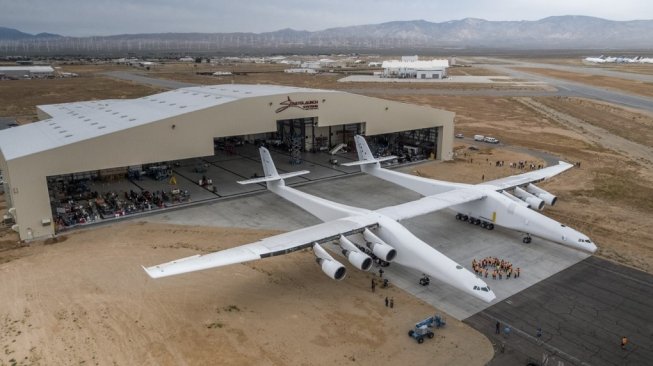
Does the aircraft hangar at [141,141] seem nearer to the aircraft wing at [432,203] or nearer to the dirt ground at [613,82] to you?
the aircraft wing at [432,203]

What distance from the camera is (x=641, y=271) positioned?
98.6 feet

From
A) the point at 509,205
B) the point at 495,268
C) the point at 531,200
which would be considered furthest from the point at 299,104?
the point at 495,268

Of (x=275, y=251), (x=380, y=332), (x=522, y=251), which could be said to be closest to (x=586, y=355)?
(x=380, y=332)

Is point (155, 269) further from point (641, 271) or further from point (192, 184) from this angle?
point (641, 271)

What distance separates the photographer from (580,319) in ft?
80.5

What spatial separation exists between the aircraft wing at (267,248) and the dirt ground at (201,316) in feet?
9.01

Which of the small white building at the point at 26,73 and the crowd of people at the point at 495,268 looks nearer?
the crowd of people at the point at 495,268

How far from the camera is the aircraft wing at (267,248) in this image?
23.9 metres

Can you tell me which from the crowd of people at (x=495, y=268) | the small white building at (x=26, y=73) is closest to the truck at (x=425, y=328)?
the crowd of people at (x=495, y=268)

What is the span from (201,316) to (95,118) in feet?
108

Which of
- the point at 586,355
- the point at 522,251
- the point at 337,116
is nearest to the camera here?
the point at 586,355

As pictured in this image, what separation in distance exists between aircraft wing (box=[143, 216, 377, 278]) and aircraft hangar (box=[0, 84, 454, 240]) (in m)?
16.0

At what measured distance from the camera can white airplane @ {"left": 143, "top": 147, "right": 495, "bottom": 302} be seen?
24641 millimetres

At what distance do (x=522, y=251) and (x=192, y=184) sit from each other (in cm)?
3366
